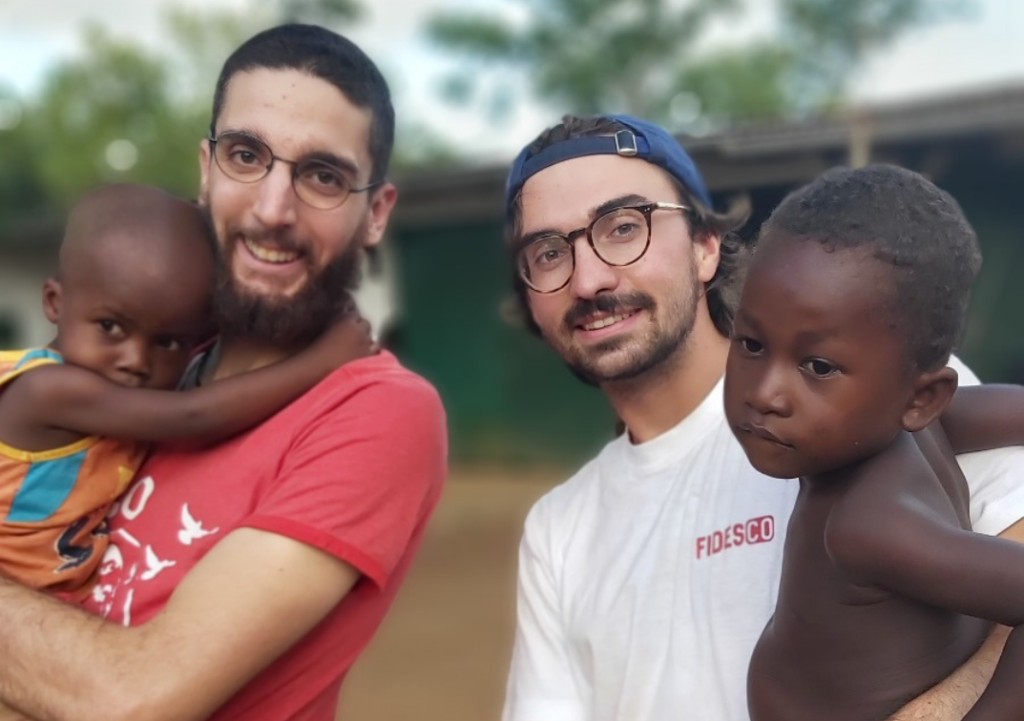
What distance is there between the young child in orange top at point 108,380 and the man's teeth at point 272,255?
0.17m

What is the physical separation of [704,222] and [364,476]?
91 centimetres

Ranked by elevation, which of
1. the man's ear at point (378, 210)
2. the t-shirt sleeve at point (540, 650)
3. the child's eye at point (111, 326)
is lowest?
the t-shirt sleeve at point (540, 650)

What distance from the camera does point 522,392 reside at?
14867mm

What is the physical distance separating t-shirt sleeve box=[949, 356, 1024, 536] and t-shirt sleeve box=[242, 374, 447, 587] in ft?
3.30

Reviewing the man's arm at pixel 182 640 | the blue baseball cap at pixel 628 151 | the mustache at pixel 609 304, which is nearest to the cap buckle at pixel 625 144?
the blue baseball cap at pixel 628 151

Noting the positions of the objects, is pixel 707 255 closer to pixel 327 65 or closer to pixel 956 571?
pixel 327 65

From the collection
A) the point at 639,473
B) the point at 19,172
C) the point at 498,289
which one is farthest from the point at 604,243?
the point at 19,172

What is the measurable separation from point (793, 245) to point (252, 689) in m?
1.28

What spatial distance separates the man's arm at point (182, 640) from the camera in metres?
1.92

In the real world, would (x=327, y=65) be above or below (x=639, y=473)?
above

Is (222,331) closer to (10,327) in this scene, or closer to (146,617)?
(146,617)

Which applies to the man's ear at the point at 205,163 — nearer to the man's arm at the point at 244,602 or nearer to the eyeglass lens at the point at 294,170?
the eyeglass lens at the point at 294,170

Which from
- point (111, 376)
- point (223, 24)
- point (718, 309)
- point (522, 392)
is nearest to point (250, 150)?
point (111, 376)

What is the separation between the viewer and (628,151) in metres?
2.34
